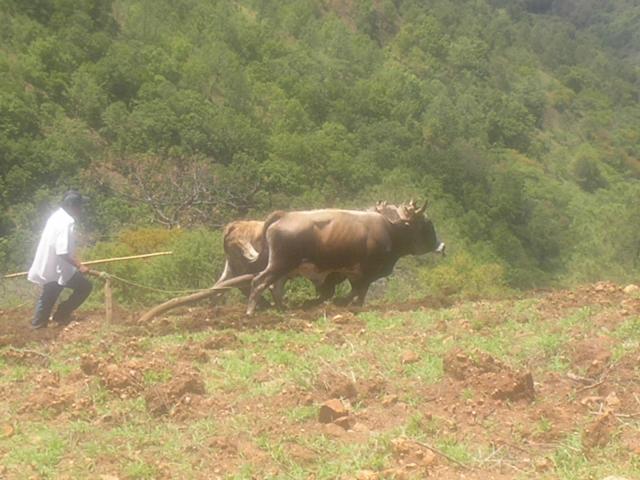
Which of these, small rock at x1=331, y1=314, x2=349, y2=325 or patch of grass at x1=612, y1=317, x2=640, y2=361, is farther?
small rock at x1=331, y1=314, x2=349, y2=325

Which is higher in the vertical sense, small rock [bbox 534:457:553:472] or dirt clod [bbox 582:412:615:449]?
dirt clod [bbox 582:412:615:449]

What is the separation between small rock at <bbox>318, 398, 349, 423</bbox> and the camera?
20.9 feet

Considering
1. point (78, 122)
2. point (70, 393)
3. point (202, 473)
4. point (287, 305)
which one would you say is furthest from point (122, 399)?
point (78, 122)

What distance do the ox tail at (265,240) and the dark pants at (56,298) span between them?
240 cm

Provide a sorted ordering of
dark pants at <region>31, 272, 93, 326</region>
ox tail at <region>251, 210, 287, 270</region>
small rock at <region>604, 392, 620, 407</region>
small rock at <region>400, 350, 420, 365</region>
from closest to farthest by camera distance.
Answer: small rock at <region>604, 392, 620, 407</region>, small rock at <region>400, 350, 420, 365</region>, dark pants at <region>31, 272, 93, 326</region>, ox tail at <region>251, 210, 287, 270</region>

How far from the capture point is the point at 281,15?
86.2 m

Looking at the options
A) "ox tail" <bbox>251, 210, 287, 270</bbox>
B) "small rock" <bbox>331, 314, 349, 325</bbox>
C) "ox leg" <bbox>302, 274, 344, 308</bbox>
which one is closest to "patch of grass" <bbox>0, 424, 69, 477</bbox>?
"small rock" <bbox>331, 314, 349, 325</bbox>

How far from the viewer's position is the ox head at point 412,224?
13.1 m

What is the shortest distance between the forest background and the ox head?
8.84 feet

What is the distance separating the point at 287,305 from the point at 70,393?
5704 mm

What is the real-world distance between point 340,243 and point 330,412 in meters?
5.83

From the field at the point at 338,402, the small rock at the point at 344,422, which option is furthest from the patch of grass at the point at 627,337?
the small rock at the point at 344,422

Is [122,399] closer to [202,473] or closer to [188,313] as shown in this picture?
[202,473]

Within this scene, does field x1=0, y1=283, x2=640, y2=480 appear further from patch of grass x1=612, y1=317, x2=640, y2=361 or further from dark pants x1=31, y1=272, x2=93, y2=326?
dark pants x1=31, y1=272, x2=93, y2=326
